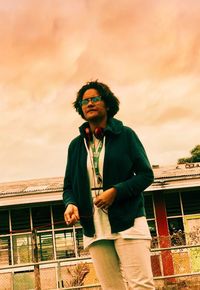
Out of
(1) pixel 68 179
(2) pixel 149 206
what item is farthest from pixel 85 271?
(1) pixel 68 179

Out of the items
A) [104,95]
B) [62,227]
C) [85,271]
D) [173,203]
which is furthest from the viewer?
[173,203]

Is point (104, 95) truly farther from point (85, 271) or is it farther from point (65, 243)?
point (65, 243)

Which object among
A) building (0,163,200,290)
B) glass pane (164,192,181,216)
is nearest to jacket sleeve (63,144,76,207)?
building (0,163,200,290)

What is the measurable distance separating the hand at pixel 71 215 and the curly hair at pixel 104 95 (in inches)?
23.8

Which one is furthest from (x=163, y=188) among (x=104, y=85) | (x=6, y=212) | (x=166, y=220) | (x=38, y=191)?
(x=104, y=85)

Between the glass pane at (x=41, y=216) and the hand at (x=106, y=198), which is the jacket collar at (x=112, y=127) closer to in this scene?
the hand at (x=106, y=198)

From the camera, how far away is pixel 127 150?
97.8 inches

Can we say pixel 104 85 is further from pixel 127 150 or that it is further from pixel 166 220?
pixel 166 220

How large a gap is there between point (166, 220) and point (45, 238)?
383 centimetres

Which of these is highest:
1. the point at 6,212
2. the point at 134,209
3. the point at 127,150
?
the point at 6,212

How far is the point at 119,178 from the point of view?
2445mm

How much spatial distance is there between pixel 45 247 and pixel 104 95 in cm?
1191

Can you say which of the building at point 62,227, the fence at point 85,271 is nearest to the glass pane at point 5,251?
the building at point 62,227

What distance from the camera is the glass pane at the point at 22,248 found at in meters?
13.5
